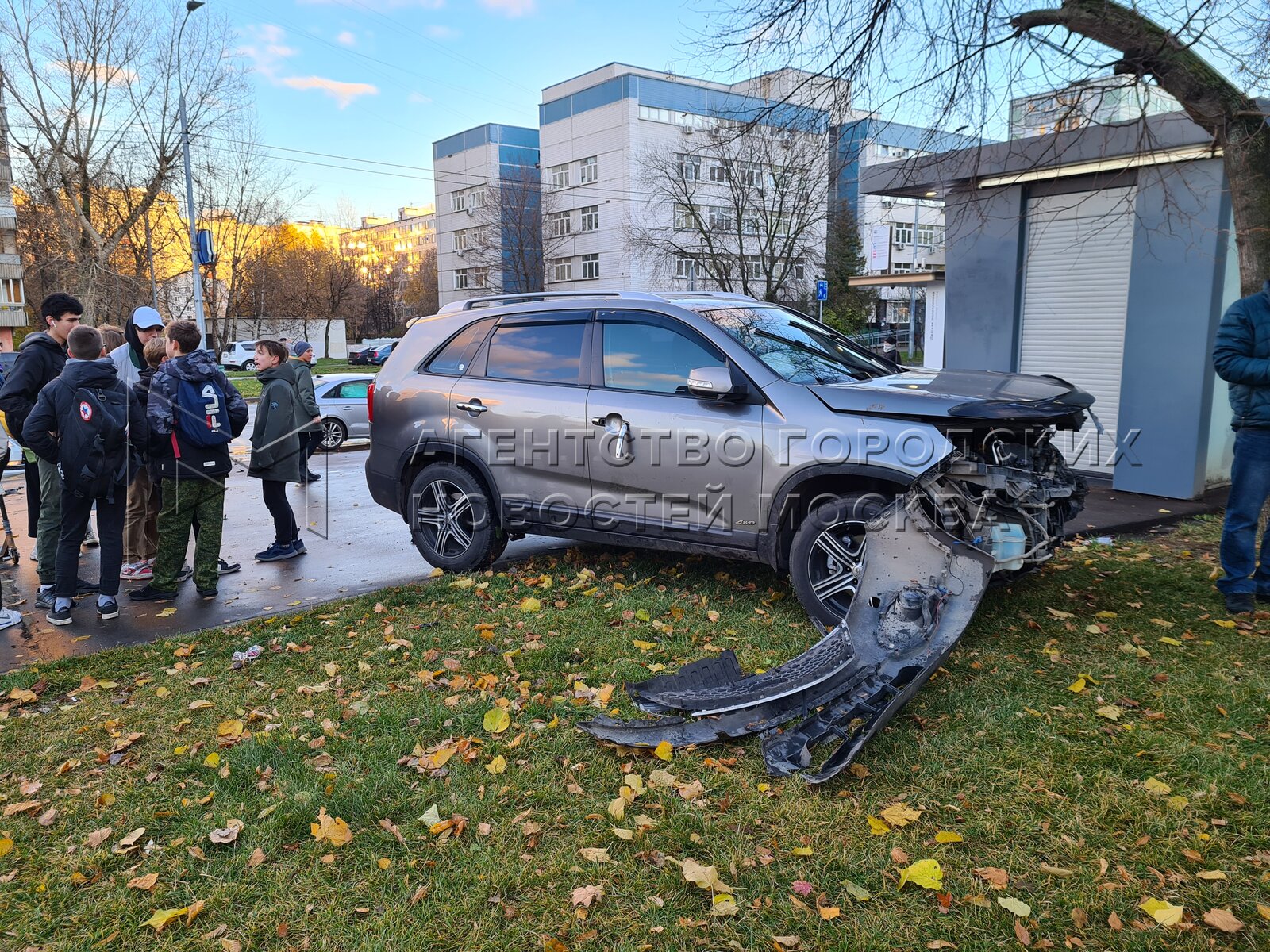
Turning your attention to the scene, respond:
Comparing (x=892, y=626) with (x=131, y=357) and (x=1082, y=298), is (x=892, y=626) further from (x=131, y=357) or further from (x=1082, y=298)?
(x=1082, y=298)

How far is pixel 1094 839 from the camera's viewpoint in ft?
10.0

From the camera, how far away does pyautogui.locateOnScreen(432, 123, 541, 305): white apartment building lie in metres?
65.5

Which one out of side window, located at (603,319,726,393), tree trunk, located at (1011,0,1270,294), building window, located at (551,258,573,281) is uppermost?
building window, located at (551,258,573,281)

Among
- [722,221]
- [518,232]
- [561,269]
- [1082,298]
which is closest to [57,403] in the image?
[1082,298]

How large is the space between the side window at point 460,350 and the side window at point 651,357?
1172mm

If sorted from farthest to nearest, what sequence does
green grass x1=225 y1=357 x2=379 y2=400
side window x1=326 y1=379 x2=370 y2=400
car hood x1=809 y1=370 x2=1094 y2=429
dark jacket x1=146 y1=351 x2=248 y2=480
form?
green grass x1=225 y1=357 x2=379 y2=400 < side window x1=326 y1=379 x2=370 y2=400 < dark jacket x1=146 y1=351 x2=248 y2=480 < car hood x1=809 y1=370 x2=1094 y2=429

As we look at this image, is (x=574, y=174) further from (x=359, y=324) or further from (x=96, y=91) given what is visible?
(x=96, y=91)

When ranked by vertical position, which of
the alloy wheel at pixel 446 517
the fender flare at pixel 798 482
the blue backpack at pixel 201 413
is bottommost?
the alloy wheel at pixel 446 517

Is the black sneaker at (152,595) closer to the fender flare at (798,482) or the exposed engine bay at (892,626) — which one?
the exposed engine bay at (892,626)

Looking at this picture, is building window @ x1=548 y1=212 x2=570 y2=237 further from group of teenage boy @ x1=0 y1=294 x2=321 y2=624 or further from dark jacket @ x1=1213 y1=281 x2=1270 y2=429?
dark jacket @ x1=1213 y1=281 x2=1270 y2=429

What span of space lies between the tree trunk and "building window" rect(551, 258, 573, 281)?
2462 inches

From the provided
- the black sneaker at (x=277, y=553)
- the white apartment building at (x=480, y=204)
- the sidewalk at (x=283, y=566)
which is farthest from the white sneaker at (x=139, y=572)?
the white apartment building at (x=480, y=204)

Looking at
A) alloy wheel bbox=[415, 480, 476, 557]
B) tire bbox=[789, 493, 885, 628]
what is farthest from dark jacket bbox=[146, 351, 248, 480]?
tire bbox=[789, 493, 885, 628]

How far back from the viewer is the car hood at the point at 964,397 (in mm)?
4492
